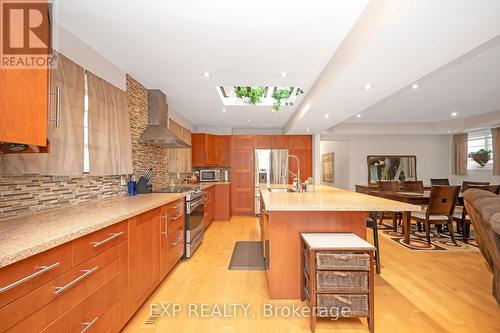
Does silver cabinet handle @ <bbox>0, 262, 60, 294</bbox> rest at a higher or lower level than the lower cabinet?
higher

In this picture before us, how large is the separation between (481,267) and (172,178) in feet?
16.0

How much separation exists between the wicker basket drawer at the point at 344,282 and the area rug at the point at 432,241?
260 centimetres

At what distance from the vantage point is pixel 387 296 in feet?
7.62

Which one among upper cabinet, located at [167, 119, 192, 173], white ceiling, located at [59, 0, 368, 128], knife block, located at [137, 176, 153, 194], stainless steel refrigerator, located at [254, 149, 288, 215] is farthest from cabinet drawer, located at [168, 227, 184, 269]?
stainless steel refrigerator, located at [254, 149, 288, 215]

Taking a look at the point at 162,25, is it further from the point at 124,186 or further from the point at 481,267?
the point at 481,267

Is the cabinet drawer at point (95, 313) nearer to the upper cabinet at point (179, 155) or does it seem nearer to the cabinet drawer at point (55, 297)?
the cabinet drawer at point (55, 297)

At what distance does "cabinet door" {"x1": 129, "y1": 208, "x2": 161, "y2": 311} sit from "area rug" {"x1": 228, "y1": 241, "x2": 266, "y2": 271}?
3.49 ft

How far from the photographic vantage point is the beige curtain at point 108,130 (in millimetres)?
2270

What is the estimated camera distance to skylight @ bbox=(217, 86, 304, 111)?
401 centimetres

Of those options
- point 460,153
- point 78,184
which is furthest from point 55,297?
point 460,153

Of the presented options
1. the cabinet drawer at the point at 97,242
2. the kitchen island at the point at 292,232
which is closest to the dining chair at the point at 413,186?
the kitchen island at the point at 292,232

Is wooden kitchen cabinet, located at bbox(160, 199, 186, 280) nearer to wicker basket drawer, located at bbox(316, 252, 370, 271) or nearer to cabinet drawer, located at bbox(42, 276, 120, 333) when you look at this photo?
cabinet drawer, located at bbox(42, 276, 120, 333)

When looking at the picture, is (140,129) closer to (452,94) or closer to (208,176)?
(208,176)

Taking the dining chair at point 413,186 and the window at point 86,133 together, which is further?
the dining chair at point 413,186
